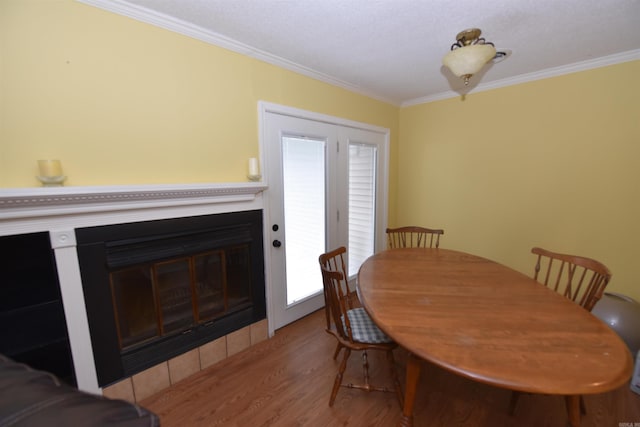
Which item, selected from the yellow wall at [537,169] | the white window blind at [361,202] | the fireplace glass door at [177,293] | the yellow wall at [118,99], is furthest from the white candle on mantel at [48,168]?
the yellow wall at [537,169]

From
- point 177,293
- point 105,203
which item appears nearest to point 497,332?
point 177,293

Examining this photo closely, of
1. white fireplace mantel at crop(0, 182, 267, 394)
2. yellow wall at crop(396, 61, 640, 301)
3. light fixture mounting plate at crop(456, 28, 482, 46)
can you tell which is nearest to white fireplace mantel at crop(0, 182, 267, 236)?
white fireplace mantel at crop(0, 182, 267, 394)

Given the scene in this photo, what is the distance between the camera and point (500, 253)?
269 centimetres

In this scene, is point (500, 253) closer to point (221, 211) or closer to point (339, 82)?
point (339, 82)

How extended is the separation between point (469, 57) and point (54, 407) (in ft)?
6.58

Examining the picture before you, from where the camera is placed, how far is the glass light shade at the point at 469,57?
1.36m

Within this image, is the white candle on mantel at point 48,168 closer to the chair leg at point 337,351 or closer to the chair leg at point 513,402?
the chair leg at point 337,351

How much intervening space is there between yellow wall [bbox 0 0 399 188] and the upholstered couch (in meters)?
1.10

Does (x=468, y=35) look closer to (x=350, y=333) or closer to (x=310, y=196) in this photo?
(x=310, y=196)

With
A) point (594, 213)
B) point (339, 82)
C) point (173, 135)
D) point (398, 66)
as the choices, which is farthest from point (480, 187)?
point (173, 135)

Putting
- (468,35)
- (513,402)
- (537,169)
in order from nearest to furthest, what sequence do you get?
(513,402), (468,35), (537,169)

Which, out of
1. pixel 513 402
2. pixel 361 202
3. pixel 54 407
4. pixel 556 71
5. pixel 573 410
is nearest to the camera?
pixel 54 407

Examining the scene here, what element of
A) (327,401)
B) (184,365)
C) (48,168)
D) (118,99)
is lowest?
(327,401)

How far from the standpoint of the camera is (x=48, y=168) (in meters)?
1.20
